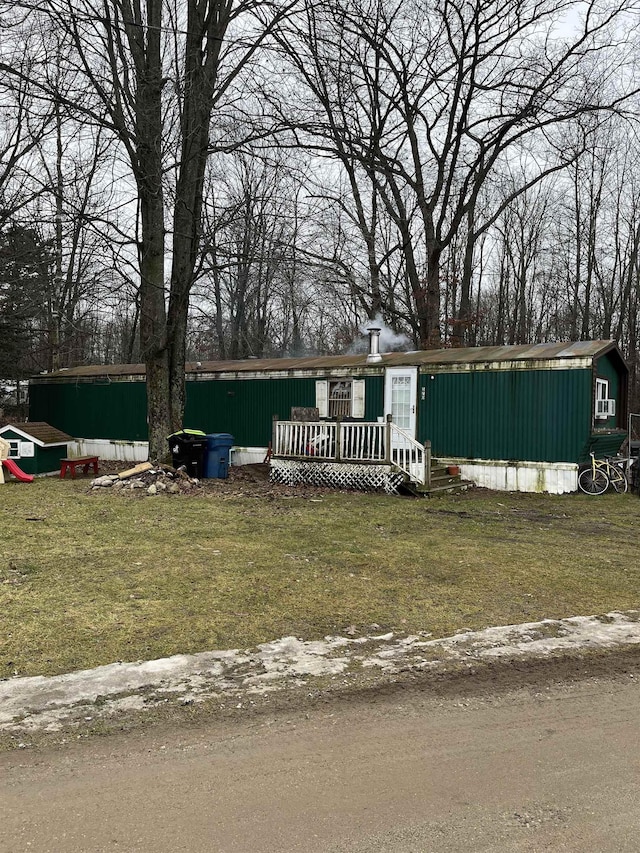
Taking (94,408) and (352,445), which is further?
(94,408)

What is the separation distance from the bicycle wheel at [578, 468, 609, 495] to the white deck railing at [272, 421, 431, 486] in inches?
125

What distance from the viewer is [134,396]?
18.4m

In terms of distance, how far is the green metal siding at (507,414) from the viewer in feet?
40.4

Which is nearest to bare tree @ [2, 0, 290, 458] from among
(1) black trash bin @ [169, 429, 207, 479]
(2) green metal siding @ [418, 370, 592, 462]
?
(1) black trash bin @ [169, 429, 207, 479]

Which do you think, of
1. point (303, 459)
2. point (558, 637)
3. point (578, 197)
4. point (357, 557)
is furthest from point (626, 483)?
point (578, 197)

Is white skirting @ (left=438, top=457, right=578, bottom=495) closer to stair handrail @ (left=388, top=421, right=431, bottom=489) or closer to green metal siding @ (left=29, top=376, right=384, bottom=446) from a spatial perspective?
stair handrail @ (left=388, top=421, right=431, bottom=489)

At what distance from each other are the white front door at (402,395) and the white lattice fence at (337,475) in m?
2.20

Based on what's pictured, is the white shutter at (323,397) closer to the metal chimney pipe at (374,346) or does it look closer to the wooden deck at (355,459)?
the metal chimney pipe at (374,346)

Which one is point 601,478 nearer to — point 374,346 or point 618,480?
point 618,480

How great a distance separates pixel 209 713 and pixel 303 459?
32.6 ft

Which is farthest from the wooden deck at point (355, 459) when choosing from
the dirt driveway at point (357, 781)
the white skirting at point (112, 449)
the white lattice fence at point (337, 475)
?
the dirt driveway at point (357, 781)

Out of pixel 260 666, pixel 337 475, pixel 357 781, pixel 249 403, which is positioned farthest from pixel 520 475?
pixel 357 781

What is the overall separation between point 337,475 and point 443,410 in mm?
2949

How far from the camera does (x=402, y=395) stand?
14328 mm
